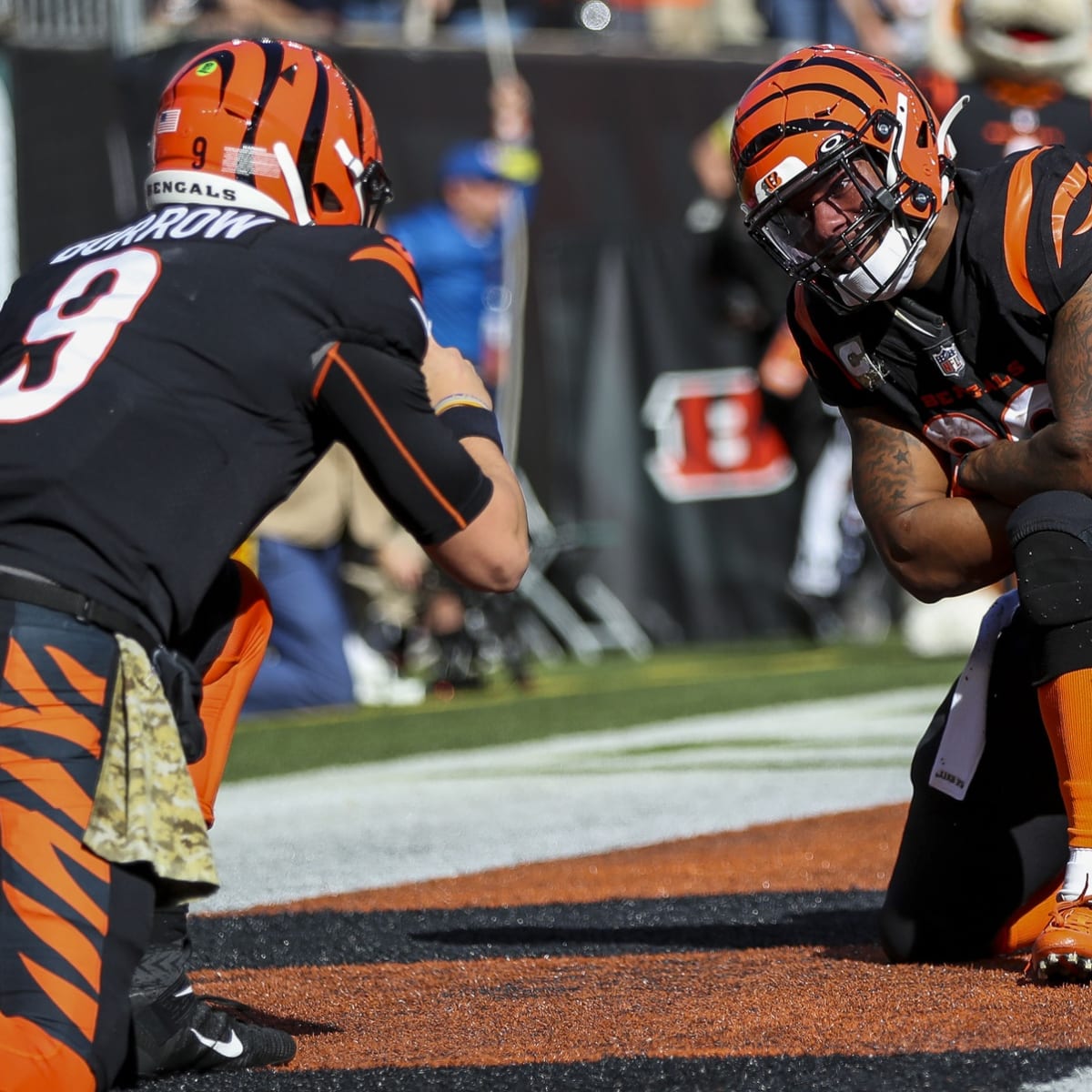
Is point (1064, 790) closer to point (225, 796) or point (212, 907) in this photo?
point (212, 907)

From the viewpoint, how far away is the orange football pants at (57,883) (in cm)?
286

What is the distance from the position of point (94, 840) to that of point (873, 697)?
6.66 meters

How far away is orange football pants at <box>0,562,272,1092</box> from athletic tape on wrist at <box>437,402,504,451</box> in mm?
674

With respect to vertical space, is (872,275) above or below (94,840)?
above

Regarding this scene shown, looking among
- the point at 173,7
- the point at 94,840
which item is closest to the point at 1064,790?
the point at 94,840

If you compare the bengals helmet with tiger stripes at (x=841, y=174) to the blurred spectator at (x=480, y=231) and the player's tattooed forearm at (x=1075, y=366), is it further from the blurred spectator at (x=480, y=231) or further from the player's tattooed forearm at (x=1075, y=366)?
the blurred spectator at (x=480, y=231)

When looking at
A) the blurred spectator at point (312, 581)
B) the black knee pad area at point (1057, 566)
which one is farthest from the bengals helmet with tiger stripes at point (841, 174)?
the blurred spectator at point (312, 581)

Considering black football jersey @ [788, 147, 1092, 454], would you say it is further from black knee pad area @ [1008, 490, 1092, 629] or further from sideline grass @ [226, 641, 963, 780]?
sideline grass @ [226, 641, 963, 780]

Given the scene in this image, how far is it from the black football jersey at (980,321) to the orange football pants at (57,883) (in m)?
1.75

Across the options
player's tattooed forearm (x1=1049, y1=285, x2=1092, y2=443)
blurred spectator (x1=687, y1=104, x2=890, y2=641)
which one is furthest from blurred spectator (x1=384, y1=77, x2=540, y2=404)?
player's tattooed forearm (x1=1049, y1=285, x2=1092, y2=443)

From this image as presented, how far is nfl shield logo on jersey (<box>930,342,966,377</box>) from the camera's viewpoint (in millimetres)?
3957

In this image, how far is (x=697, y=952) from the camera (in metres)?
4.12

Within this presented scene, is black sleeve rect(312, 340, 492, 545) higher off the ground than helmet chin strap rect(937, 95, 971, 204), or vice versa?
helmet chin strap rect(937, 95, 971, 204)

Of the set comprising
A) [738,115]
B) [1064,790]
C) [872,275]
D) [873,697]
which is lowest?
[873,697]
